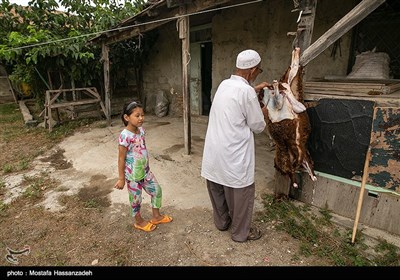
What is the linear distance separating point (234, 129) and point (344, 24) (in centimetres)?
148

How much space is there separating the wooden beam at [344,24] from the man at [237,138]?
1.99 feet

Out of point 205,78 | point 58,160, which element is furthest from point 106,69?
point 58,160

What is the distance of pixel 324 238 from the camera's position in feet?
8.18

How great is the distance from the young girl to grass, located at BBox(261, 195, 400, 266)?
145 cm

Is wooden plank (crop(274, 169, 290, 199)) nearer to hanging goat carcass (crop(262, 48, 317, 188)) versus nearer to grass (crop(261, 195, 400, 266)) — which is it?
grass (crop(261, 195, 400, 266))

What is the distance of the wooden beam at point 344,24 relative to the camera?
2.22 m

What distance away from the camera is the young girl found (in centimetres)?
233

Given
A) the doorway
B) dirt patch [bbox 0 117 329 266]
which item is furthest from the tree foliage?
dirt patch [bbox 0 117 329 266]

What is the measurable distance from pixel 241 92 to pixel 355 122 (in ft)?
4.30

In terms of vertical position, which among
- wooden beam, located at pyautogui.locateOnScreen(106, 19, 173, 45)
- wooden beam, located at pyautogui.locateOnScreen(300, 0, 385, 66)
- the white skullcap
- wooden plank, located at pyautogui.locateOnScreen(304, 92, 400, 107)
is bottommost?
wooden plank, located at pyautogui.locateOnScreen(304, 92, 400, 107)

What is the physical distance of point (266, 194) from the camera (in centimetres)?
338

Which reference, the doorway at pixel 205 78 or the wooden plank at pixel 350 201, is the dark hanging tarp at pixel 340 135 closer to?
the wooden plank at pixel 350 201

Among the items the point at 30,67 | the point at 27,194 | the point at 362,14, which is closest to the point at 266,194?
the point at 362,14

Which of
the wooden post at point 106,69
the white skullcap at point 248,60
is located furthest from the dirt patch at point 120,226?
the wooden post at point 106,69
